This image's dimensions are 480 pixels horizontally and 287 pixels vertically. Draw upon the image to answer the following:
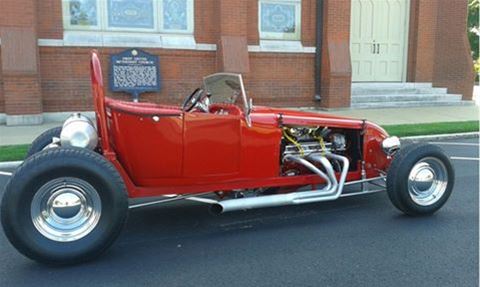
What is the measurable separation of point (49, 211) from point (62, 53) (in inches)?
344

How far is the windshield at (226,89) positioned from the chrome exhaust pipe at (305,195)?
2.55ft

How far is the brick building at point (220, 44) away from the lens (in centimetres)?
1085

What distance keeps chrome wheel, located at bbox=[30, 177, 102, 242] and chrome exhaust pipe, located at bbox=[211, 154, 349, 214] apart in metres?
1.10

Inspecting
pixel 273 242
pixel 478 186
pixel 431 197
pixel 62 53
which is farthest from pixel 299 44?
pixel 273 242

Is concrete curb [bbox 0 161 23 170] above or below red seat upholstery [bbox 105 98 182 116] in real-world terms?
below

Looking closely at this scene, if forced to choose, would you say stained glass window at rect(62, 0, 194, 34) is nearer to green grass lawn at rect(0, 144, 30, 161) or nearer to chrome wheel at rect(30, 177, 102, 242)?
green grass lawn at rect(0, 144, 30, 161)

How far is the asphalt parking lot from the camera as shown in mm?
3467

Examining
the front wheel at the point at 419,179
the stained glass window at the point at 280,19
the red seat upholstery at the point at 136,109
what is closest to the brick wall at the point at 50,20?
the stained glass window at the point at 280,19

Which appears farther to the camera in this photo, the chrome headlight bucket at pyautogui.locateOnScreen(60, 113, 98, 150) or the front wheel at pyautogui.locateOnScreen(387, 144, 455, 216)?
the front wheel at pyautogui.locateOnScreen(387, 144, 455, 216)

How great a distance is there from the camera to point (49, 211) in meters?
3.63

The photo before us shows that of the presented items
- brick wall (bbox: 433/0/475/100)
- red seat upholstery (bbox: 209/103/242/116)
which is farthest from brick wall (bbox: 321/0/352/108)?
red seat upholstery (bbox: 209/103/242/116)

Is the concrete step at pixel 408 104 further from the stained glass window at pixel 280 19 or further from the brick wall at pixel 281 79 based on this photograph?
the stained glass window at pixel 280 19

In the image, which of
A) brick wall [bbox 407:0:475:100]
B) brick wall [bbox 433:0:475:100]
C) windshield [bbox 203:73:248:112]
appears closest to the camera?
windshield [bbox 203:73:248:112]

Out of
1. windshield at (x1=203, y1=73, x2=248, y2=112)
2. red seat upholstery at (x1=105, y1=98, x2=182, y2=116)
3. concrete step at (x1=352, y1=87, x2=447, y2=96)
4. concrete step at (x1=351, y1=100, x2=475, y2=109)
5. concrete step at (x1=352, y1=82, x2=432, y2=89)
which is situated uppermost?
windshield at (x1=203, y1=73, x2=248, y2=112)
